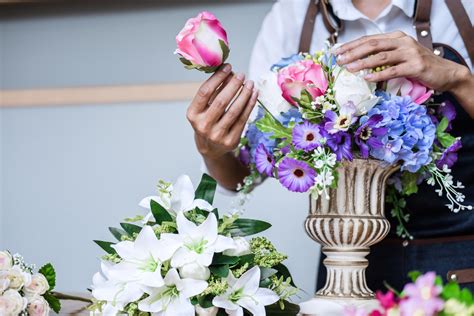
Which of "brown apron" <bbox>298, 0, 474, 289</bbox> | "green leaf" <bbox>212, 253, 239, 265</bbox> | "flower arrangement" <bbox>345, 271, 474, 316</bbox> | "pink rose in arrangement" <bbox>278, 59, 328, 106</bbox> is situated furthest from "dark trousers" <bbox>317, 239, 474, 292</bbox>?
"flower arrangement" <bbox>345, 271, 474, 316</bbox>

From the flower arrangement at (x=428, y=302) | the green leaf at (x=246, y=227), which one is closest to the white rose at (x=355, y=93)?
the green leaf at (x=246, y=227)

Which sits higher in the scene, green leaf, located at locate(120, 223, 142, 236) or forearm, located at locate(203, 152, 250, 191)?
forearm, located at locate(203, 152, 250, 191)

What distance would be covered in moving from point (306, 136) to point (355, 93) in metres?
0.09

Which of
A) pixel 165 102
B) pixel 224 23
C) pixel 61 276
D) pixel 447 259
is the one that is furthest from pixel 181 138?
pixel 447 259

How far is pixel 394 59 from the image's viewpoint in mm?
1141

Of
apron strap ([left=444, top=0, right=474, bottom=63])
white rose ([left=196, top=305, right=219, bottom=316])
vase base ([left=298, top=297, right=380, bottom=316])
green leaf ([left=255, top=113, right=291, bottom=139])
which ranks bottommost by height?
white rose ([left=196, top=305, right=219, bottom=316])

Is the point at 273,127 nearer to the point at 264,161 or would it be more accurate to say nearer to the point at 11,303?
the point at 264,161

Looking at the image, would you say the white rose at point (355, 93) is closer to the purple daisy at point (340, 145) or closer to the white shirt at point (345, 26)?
the purple daisy at point (340, 145)

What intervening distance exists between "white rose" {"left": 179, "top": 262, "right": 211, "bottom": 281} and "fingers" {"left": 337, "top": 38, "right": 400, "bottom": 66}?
0.39 meters

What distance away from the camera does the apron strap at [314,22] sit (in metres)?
1.47

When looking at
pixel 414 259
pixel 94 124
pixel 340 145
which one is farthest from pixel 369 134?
pixel 94 124

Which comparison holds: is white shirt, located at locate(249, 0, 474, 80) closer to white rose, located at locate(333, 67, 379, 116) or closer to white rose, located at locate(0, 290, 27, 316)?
white rose, located at locate(333, 67, 379, 116)

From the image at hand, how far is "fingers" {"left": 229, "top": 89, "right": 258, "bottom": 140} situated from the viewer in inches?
48.0

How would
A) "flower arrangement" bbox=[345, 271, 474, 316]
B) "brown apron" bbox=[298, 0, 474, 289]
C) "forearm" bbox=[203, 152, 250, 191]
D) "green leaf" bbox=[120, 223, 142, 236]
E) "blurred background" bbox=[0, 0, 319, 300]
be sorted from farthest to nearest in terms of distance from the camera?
"blurred background" bbox=[0, 0, 319, 300], "forearm" bbox=[203, 152, 250, 191], "brown apron" bbox=[298, 0, 474, 289], "green leaf" bbox=[120, 223, 142, 236], "flower arrangement" bbox=[345, 271, 474, 316]
